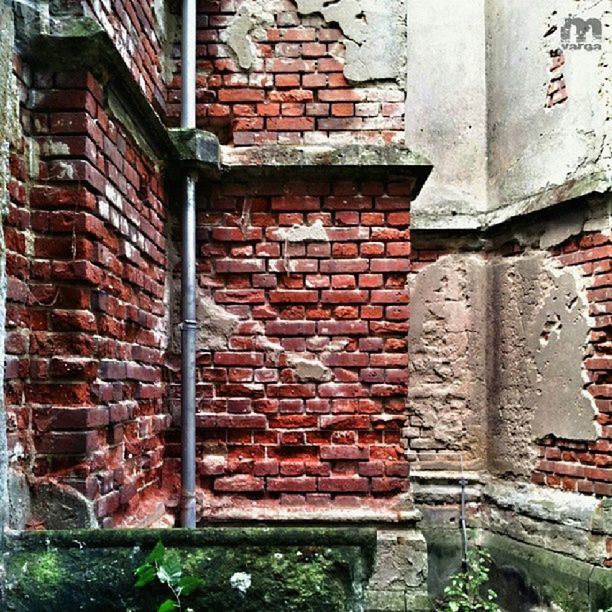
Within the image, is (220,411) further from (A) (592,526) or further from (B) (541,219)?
(B) (541,219)

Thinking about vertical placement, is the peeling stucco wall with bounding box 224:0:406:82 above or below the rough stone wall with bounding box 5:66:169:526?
above

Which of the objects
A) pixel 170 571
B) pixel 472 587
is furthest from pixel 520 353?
pixel 170 571

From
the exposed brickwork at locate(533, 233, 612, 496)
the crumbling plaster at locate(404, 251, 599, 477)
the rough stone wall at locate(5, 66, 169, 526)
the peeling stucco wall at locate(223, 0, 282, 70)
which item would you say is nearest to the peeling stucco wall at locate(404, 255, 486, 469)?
the crumbling plaster at locate(404, 251, 599, 477)

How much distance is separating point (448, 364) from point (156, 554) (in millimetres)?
4201

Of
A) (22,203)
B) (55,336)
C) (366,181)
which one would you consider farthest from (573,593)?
(22,203)

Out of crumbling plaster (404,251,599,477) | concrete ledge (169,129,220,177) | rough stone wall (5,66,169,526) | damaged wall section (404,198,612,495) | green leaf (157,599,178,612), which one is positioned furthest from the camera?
crumbling plaster (404,251,599,477)

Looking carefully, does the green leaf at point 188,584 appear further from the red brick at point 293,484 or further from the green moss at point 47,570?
the red brick at point 293,484

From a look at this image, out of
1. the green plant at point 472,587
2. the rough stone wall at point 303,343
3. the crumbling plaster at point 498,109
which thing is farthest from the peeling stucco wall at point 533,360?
the rough stone wall at point 303,343

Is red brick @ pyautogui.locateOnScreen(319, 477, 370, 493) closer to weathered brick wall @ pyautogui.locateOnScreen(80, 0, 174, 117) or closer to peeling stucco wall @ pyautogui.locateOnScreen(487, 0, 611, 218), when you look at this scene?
weathered brick wall @ pyautogui.locateOnScreen(80, 0, 174, 117)

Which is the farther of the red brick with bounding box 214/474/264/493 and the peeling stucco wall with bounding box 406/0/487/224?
the peeling stucco wall with bounding box 406/0/487/224

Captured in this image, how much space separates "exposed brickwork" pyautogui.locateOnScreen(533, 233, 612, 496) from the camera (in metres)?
4.26

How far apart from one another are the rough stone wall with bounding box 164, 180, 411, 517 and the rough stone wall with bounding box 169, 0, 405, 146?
0.31 meters

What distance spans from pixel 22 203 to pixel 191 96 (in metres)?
1.51

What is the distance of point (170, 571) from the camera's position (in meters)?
1.65
